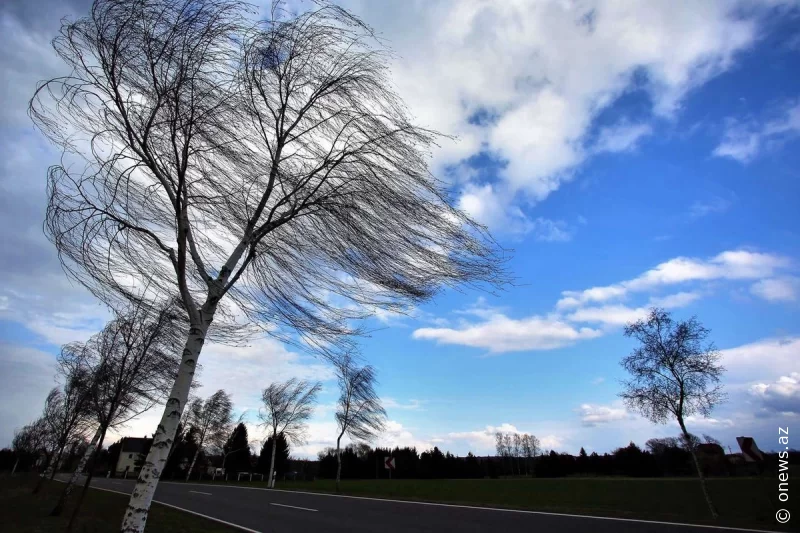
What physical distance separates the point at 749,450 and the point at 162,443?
15.9 meters

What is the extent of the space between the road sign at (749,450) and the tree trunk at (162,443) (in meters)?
15.4

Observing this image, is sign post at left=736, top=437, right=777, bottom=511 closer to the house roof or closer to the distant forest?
the distant forest

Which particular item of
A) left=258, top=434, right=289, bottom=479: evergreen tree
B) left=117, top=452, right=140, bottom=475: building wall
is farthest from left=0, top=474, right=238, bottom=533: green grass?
left=117, top=452, right=140, bottom=475: building wall

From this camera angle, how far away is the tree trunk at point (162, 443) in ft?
13.1

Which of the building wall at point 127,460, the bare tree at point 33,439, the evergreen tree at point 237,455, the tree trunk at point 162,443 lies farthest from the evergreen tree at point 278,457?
the tree trunk at point 162,443

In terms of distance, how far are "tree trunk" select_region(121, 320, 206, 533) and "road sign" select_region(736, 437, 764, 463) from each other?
15.4 meters

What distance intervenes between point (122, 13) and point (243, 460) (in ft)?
302

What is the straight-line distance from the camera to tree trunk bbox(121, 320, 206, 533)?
3982mm

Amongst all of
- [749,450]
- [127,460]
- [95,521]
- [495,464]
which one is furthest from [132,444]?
[749,450]

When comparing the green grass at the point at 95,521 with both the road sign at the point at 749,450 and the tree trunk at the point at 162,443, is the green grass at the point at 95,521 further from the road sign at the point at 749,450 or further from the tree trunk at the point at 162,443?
the road sign at the point at 749,450

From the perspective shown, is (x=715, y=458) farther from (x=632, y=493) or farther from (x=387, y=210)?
(x=387, y=210)

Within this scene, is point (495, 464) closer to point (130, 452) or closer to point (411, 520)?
point (411, 520)

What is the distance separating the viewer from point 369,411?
40.3 m

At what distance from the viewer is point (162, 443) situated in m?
4.29
